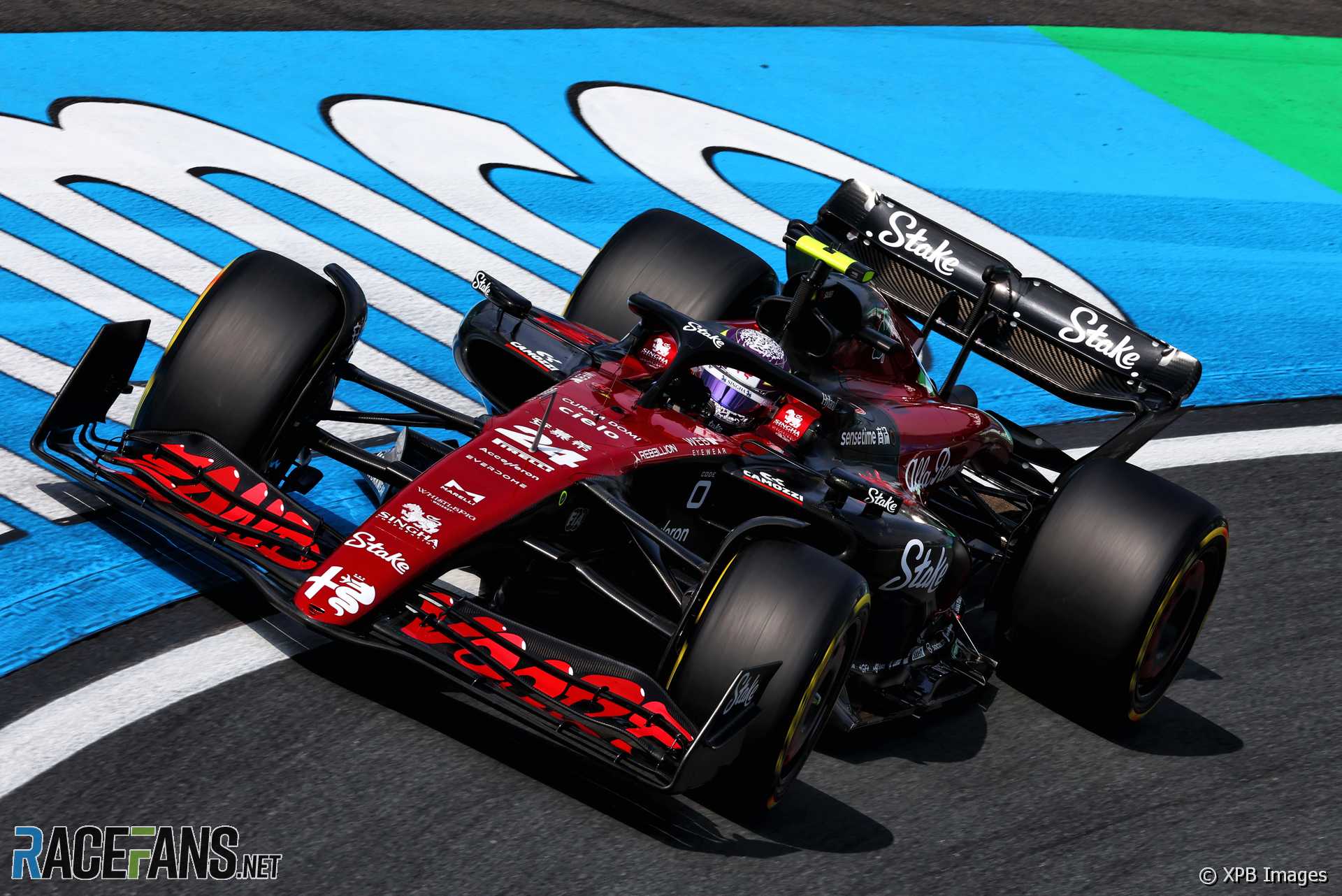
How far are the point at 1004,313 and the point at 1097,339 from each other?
15.9 inches

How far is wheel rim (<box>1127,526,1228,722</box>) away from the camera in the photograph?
5.31 metres

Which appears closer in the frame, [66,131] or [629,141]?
[66,131]

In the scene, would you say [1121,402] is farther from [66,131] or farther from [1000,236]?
[66,131]

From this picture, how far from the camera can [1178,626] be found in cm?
564

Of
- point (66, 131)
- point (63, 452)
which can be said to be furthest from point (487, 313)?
point (66, 131)

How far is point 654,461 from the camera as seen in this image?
16.2 feet

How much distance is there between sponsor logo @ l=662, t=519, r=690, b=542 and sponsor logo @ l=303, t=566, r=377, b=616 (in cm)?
112

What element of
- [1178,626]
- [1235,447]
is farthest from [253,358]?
[1235,447]

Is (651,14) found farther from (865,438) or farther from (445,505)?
(445,505)

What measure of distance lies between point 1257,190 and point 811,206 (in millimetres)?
3750

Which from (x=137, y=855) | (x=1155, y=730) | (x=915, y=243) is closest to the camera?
(x=137, y=855)

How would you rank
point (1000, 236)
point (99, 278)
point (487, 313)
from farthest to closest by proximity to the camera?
point (1000, 236) → point (99, 278) → point (487, 313)

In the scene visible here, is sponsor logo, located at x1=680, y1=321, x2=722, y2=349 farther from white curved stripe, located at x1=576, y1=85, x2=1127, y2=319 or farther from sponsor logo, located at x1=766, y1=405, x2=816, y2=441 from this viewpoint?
white curved stripe, located at x1=576, y1=85, x2=1127, y2=319

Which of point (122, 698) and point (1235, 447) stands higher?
point (1235, 447)
